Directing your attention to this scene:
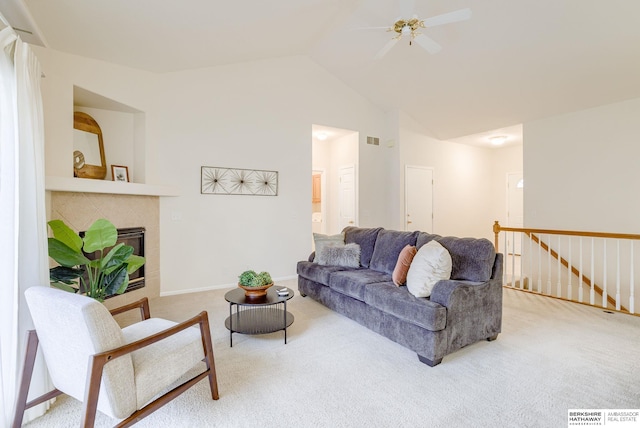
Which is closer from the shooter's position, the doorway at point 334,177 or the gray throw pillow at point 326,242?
the gray throw pillow at point 326,242

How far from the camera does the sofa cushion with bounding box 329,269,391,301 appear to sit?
3092 millimetres

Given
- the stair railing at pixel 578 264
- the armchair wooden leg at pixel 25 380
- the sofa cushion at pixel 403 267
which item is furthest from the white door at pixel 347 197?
the armchair wooden leg at pixel 25 380

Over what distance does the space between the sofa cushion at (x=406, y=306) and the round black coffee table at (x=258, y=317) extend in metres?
Answer: 0.80

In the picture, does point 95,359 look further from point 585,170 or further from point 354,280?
point 585,170

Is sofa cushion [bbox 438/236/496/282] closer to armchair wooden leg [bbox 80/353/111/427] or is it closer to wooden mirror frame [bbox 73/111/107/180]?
armchair wooden leg [bbox 80/353/111/427]

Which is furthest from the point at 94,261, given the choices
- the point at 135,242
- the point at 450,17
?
the point at 450,17

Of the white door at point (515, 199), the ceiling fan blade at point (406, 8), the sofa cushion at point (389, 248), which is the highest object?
the ceiling fan blade at point (406, 8)

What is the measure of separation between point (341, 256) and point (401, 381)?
187cm

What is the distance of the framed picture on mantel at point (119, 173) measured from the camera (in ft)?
12.9

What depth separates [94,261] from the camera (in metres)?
2.26

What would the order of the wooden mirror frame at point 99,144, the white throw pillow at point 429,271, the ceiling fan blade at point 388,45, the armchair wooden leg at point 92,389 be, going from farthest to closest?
1. the wooden mirror frame at point 99,144
2. the ceiling fan blade at point 388,45
3. the white throw pillow at point 429,271
4. the armchair wooden leg at point 92,389

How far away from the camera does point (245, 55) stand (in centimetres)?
457

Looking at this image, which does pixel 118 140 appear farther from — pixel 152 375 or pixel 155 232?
pixel 152 375

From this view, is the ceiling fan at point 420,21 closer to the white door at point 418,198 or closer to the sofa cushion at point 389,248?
the sofa cushion at point 389,248
